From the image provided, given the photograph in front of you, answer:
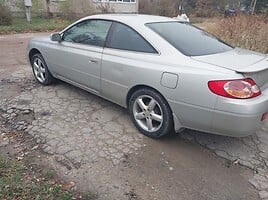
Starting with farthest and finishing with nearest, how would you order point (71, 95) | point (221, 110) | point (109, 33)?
1. point (71, 95)
2. point (109, 33)
3. point (221, 110)

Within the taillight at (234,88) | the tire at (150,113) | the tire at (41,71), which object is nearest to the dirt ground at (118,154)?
the tire at (150,113)

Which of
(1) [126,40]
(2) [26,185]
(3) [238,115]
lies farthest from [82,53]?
(3) [238,115]

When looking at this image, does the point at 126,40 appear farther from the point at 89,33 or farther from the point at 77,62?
the point at 77,62

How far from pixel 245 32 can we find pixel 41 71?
5491 mm

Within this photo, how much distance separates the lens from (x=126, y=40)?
364 cm

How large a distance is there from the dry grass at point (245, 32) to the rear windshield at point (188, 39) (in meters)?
3.60

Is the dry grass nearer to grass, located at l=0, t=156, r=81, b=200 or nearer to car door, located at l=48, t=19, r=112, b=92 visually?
car door, located at l=48, t=19, r=112, b=92

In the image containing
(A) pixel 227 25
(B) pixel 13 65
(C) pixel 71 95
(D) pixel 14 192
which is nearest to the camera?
(D) pixel 14 192

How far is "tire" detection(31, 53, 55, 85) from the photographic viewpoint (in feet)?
16.6

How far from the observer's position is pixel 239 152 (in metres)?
3.32

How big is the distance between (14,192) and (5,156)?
740 mm

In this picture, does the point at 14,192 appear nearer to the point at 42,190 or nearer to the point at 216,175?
the point at 42,190

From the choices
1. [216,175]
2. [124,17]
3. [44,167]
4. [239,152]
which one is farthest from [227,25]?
[44,167]

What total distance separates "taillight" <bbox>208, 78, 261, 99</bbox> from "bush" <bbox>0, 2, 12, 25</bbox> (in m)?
12.6
